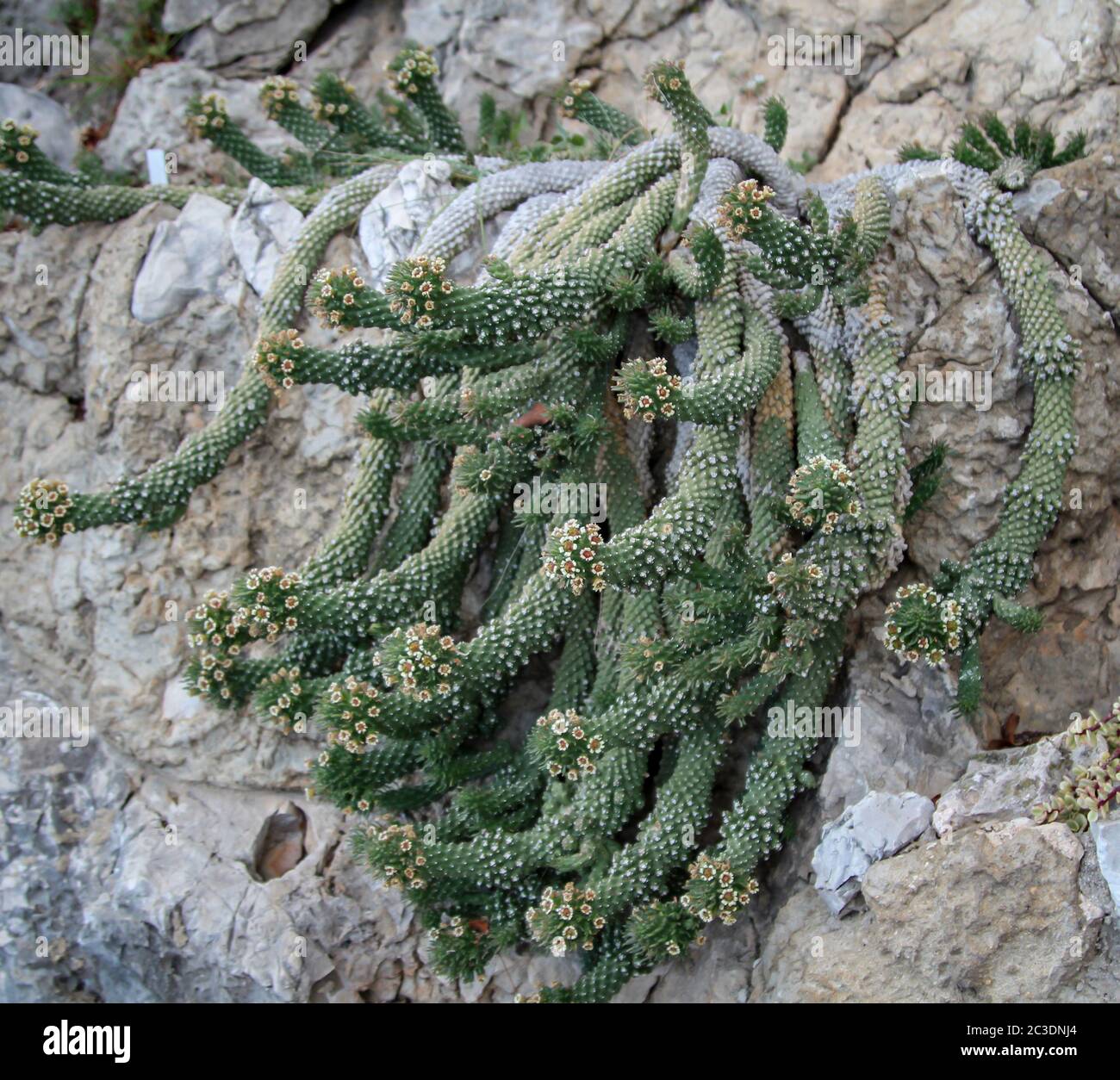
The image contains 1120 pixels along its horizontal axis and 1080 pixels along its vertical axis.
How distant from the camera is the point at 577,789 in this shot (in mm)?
6020

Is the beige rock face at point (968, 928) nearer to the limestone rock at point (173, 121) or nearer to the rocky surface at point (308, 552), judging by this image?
the rocky surface at point (308, 552)

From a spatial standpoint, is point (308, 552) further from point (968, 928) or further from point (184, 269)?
point (968, 928)

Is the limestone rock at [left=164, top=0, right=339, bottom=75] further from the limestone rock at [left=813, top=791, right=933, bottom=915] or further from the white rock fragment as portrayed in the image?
the limestone rock at [left=813, top=791, right=933, bottom=915]

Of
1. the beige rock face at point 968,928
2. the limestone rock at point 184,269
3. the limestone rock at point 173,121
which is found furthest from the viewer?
the limestone rock at point 173,121

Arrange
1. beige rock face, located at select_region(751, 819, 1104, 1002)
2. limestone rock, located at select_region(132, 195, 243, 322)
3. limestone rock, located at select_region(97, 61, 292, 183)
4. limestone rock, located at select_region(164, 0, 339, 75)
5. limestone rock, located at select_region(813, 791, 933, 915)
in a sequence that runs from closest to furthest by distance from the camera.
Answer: beige rock face, located at select_region(751, 819, 1104, 1002)
limestone rock, located at select_region(813, 791, 933, 915)
limestone rock, located at select_region(132, 195, 243, 322)
limestone rock, located at select_region(97, 61, 292, 183)
limestone rock, located at select_region(164, 0, 339, 75)

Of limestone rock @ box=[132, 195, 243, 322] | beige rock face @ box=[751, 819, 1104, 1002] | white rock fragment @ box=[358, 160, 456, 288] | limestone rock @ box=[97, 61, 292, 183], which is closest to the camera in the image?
beige rock face @ box=[751, 819, 1104, 1002]

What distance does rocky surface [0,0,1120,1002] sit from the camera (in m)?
5.55

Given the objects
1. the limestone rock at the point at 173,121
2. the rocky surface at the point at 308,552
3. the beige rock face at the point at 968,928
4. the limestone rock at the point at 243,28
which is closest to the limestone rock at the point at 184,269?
the rocky surface at the point at 308,552

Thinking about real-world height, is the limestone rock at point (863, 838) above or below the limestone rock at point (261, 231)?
below

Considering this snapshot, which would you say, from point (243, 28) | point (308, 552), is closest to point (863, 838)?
point (308, 552)

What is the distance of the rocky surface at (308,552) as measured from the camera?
18.2 feet

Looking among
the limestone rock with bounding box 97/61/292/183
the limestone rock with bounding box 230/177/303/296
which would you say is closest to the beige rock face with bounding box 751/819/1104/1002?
the limestone rock with bounding box 230/177/303/296

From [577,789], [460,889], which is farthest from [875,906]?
[460,889]

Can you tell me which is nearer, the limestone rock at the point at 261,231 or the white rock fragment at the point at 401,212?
the white rock fragment at the point at 401,212
